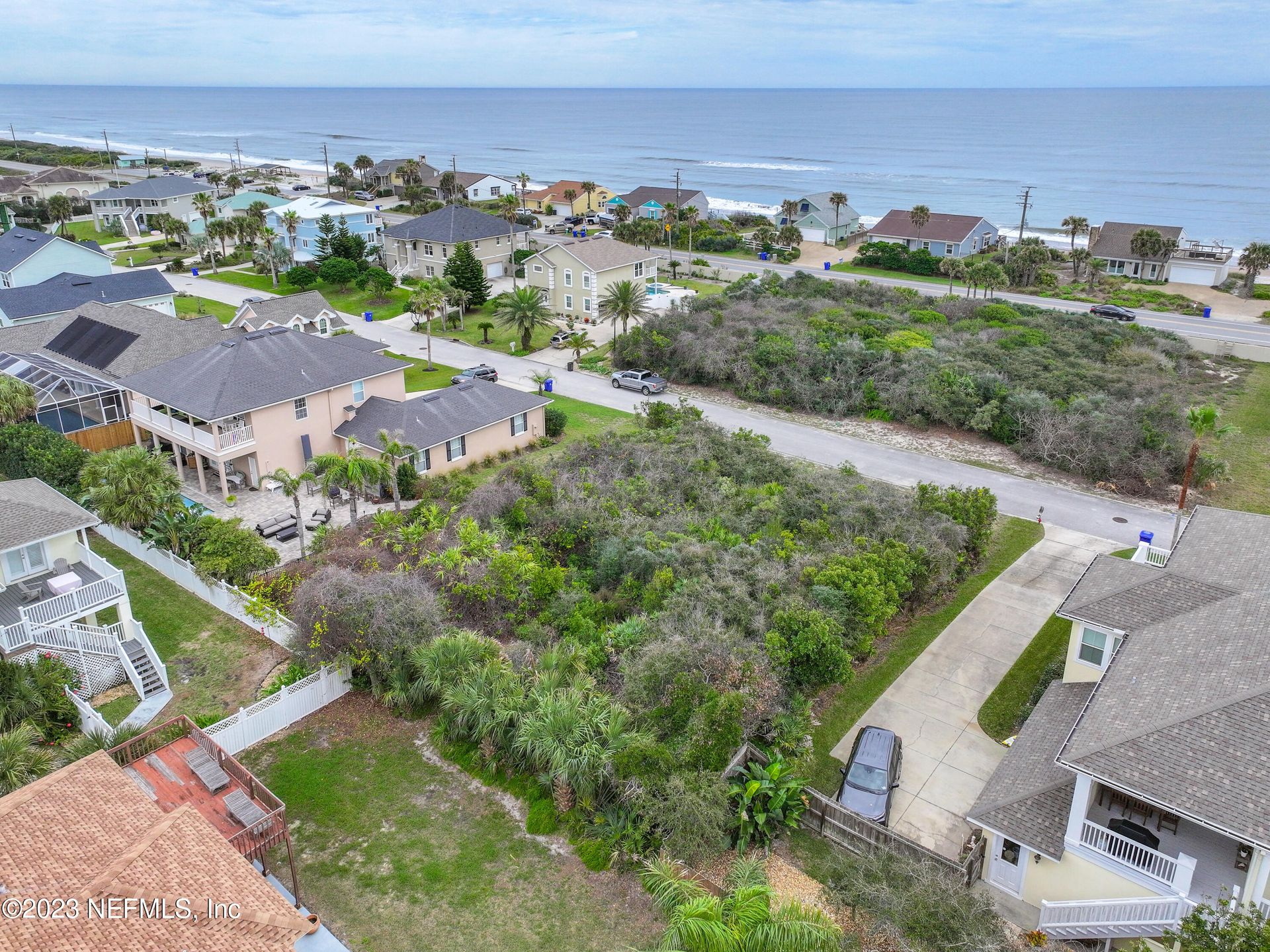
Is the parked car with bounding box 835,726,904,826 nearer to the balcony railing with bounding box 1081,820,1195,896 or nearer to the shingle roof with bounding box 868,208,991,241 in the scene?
the balcony railing with bounding box 1081,820,1195,896

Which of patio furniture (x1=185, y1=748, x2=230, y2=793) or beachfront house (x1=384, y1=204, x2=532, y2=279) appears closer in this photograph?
patio furniture (x1=185, y1=748, x2=230, y2=793)

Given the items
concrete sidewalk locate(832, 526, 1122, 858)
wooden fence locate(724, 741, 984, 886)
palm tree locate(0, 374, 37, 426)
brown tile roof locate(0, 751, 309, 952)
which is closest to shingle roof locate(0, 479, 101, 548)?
brown tile roof locate(0, 751, 309, 952)

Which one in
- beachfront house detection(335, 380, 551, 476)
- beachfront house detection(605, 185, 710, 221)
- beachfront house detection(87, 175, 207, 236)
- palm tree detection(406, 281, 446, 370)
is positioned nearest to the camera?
beachfront house detection(335, 380, 551, 476)

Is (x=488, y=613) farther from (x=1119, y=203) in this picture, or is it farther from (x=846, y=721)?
(x=1119, y=203)

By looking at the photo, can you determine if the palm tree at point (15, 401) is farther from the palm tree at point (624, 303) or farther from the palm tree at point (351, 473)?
the palm tree at point (624, 303)

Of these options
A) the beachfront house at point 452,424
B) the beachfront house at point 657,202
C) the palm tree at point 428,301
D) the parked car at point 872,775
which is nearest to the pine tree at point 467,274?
the palm tree at point 428,301

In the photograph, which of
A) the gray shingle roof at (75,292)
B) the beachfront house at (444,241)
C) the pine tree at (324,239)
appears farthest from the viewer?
the pine tree at (324,239)

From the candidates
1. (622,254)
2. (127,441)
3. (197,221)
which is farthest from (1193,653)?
(197,221)
